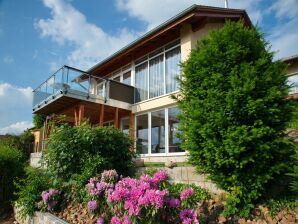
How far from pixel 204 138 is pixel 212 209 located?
1374 mm

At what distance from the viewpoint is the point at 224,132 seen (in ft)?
15.1

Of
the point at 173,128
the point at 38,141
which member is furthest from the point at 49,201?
the point at 38,141

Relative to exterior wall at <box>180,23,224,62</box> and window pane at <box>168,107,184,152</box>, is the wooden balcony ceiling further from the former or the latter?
exterior wall at <box>180,23,224,62</box>

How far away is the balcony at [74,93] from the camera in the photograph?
1173cm

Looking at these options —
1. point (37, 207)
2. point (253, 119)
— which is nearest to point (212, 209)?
point (253, 119)

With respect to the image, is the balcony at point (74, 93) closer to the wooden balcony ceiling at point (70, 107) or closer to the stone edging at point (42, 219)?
the wooden balcony ceiling at point (70, 107)

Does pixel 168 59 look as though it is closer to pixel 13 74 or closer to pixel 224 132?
pixel 13 74

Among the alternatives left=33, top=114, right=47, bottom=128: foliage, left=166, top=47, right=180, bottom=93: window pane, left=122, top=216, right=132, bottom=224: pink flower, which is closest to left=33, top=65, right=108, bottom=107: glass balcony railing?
left=166, top=47, right=180, bottom=93: window pane

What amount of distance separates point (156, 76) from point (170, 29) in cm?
227

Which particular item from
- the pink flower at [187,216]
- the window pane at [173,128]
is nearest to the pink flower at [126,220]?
the pink flower at [187,216]

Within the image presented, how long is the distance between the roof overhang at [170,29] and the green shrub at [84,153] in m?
5.54

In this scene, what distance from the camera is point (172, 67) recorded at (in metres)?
11.6

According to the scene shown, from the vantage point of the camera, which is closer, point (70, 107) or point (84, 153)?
point (84, 153)

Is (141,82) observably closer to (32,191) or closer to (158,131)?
(158,131)
